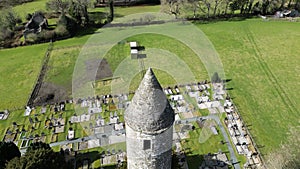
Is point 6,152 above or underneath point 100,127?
above

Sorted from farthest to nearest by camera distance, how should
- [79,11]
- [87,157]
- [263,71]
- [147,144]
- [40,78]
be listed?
[79,11] < [263,71] < [40,78] < [87,157] < [147,144]

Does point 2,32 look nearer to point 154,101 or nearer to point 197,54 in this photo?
point 197,54

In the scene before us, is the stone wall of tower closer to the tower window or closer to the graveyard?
the tower window

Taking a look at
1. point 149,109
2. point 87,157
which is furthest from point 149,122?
point 87,157

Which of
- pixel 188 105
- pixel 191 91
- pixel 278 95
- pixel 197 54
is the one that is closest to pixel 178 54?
pixel 197 54

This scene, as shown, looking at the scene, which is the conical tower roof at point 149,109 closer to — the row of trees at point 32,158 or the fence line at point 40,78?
the row of trees at point 32,158

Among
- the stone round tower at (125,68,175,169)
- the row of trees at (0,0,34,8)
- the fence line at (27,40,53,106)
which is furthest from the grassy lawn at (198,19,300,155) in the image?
the row of trees at (0,0,34,8)

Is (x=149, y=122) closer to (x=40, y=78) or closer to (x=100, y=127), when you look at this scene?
Result: (x=100, y=127)
